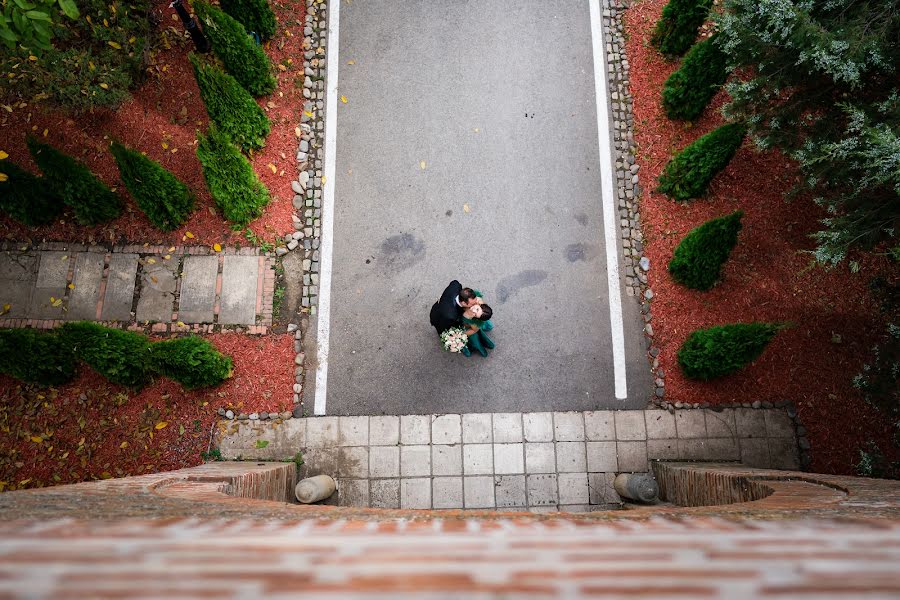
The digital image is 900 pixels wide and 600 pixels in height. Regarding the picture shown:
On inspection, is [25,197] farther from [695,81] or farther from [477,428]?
[695,81]

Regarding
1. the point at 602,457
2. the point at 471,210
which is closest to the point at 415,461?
the point at 602,457

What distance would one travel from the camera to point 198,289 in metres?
6.71

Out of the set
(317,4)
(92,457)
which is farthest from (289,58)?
(92,457)

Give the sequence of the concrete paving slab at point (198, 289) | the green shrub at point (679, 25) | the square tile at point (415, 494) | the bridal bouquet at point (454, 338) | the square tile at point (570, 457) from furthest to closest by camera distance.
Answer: the green shrub at point (679, 25) < the concrete paving slab at point (198, 289) < the square tile at point (570, 457) < the square tile at point (415, 494) < the bridal bouquet at point (454, 338)

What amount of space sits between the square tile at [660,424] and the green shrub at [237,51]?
7.26m

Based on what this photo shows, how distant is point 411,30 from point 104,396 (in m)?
7.02

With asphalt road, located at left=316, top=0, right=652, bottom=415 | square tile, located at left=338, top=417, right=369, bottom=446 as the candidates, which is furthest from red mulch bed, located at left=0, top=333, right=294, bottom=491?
asphalt road, located at left=316, top=0, right=652, bottom=415

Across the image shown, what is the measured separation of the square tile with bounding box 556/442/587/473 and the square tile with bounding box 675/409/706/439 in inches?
52.4

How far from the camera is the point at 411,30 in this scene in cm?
784

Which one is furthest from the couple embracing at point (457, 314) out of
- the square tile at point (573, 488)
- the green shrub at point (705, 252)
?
the green shrub at point (705, 252)

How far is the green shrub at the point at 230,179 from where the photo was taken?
5918 millimetres

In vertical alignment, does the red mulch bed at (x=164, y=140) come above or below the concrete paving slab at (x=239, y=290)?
above

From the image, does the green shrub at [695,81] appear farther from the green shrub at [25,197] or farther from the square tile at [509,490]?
the green shrub at [25,197]

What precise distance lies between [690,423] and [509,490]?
2581 mm
